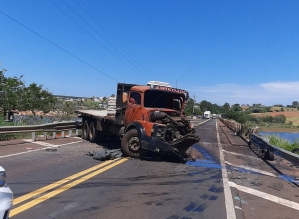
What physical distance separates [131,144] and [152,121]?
1.07 metres

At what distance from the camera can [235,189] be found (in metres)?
8.04

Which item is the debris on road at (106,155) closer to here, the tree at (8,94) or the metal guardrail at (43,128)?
the metal guardrail at (43,128)

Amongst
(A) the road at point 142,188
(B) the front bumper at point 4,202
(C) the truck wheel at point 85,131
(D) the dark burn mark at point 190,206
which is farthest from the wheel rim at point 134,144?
(B) the front bumper at point 4,202

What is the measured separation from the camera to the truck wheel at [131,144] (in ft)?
38.9

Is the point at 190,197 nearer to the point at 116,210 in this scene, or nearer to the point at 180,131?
the point at 116,210

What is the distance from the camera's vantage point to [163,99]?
42.6 feet

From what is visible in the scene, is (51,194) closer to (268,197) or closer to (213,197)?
(213,197)

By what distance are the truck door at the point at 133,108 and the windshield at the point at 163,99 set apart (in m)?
0.31

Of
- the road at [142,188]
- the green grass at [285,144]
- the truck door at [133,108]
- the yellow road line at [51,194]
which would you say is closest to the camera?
the yellow road line at [51,194]

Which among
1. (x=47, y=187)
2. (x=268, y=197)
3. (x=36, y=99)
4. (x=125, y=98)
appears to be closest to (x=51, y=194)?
(x=47, y=187)

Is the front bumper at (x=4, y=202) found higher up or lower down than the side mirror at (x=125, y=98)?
lower down

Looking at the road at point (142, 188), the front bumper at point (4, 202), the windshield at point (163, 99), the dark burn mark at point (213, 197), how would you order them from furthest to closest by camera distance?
the windshield at point (163, 99), the dark burn mark at point (213, 197), the road at point (142, 188), the front bumper at point (4, 202)

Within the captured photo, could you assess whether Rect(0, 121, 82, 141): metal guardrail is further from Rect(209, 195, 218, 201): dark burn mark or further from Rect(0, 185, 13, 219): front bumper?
Rect(0, 185, 13, 219): front bumper

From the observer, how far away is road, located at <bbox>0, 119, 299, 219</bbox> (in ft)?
19.3
